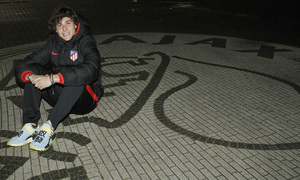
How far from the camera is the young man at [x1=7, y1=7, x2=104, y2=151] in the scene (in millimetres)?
3973

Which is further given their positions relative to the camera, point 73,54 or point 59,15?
point 73,54

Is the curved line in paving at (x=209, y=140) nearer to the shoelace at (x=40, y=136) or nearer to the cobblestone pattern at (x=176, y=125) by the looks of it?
the cobblestone pattern at (x=176, y=125)

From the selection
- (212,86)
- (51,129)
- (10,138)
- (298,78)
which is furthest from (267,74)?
(10,138)

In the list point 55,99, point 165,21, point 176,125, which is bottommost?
point 176,125

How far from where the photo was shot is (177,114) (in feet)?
16.9

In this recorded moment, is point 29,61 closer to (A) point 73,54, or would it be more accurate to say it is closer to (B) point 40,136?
(A) point 73,54

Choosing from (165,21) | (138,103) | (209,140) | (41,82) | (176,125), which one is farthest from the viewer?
(165,21)

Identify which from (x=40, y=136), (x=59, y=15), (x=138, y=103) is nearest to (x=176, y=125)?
(x=138, y=103)

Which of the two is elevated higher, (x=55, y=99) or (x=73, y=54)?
(x=73, y=54)

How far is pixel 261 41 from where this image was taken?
10.3 metres

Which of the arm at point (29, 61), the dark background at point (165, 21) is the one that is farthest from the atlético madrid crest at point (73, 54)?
the dark background at point (165, 21)

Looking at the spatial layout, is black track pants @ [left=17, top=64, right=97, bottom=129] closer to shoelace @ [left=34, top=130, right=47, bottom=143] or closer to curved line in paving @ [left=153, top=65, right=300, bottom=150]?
shoelace @ [left=34, top=130, right=47, bottom=143]

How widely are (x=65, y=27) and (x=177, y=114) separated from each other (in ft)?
7.79

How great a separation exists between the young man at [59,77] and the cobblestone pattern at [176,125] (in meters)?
0.30
